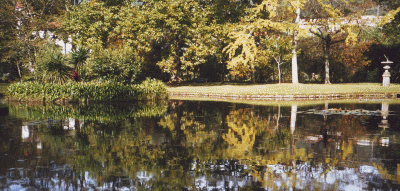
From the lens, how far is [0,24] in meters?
33.1

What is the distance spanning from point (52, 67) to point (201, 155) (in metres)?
18.5

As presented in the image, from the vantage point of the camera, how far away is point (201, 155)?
7309 mm

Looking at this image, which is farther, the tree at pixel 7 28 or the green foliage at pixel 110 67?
the tree at pixel 7 28

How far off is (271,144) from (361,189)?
10.5ft

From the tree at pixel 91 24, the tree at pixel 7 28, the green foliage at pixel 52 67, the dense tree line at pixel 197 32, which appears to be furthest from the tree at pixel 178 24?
the tree at pixel 7 28

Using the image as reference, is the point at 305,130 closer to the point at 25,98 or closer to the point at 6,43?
the point at 25,98

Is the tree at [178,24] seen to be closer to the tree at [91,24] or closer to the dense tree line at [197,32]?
the dense tree line at [197,32]

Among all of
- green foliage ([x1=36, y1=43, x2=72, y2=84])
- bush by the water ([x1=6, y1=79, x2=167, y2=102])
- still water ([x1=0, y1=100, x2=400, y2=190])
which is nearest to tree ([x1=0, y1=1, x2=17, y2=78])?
green foliage ([x1=36, y1=43, x2=72, y2=84])

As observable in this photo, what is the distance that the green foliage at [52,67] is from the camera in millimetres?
22016

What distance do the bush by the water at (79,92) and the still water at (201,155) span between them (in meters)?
8.93

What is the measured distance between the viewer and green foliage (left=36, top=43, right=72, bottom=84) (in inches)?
867

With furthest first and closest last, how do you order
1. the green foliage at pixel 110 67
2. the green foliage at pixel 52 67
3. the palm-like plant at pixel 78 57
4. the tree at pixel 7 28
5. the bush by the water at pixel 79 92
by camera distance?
the tree at pixel 7 28
the palm-like plant at pixel 78 57
the green foliage at pixel 110 67
the green foliage at pixel 52 67
the bush by the water at pixel 79 92

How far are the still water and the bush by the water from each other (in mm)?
8926

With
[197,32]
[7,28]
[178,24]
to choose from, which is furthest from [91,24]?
[197,32]
